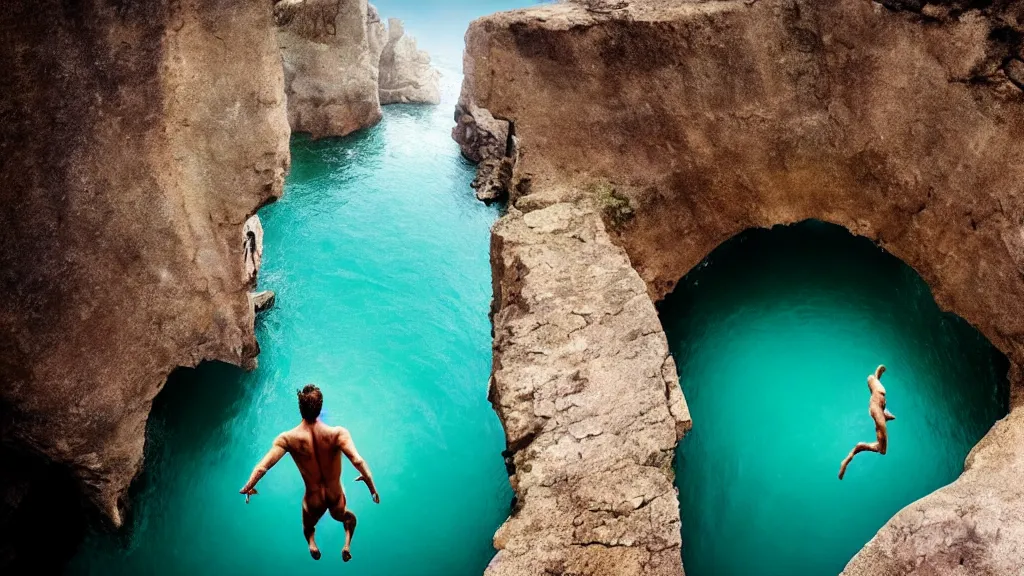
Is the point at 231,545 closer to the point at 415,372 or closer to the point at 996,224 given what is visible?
the point at 415,372

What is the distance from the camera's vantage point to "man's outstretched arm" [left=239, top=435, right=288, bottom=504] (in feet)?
11.7

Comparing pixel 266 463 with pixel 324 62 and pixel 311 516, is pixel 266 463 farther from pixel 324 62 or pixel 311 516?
pixel 324 62

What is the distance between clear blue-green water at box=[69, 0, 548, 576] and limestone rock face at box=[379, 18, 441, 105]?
818 centimetres

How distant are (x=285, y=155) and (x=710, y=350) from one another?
14.9ft

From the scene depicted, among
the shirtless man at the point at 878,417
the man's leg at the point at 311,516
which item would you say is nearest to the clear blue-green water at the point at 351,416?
the man's leg at the point at 311,516

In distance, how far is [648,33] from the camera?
6090 mm

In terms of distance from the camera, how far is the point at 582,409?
441 centimetres

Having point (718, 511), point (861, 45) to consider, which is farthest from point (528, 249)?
point (861, 45)

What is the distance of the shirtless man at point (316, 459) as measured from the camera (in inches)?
143

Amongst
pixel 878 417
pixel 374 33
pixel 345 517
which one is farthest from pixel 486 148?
pixel 345 517

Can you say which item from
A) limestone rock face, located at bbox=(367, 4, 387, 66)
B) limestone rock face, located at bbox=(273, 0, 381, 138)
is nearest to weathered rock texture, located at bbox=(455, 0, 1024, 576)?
limestone rock face, located at bbox=(273, 0, 381, 138)

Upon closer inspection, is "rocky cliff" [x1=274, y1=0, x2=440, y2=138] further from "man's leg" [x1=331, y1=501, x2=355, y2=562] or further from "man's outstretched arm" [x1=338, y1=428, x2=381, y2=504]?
"man's outstretched arm" [x1=338, y1=428, x2=381, y2=504]

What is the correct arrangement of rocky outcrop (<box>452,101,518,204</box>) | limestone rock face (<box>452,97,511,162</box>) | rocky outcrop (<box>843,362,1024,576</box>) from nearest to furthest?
rocky outcrop (<box>843,362,1024,576</box>), rocky outcrop (<box>452,101,518,204</box>), limestone rock face (<box>452,97,511,162</box>)

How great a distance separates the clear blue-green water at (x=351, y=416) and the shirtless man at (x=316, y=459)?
154 centimetres
